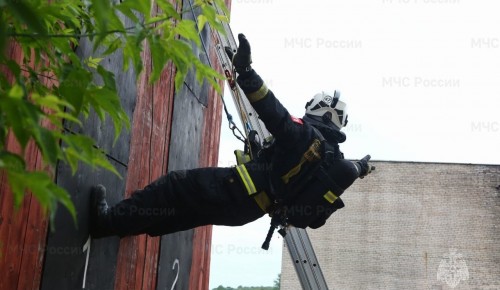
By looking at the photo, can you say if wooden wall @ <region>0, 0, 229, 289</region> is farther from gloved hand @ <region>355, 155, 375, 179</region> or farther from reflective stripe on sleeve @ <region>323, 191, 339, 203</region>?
gloved hand @ <region>355, 155, 375, 179</region>

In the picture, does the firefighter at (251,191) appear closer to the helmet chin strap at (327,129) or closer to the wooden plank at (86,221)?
the helmet chin strap at (327,129)

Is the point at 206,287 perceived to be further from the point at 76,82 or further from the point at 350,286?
the point at 350,286

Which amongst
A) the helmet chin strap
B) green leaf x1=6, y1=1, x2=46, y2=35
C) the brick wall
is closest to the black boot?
the helmet chin strap

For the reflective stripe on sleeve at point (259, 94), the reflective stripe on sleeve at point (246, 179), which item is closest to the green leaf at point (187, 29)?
the reflective stripe on sleeve at point (259, 94)

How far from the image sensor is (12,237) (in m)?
3.22

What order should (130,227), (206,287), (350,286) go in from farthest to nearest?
(350,286), (206,287), (130,227)

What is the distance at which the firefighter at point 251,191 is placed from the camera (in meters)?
4.18

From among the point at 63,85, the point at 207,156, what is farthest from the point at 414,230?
the point at 63,85

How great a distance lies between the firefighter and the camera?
4184mm

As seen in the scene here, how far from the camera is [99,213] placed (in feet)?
13.7

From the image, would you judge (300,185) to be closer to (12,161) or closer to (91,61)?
(91,61)

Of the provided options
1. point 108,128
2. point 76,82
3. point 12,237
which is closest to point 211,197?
point 108,128

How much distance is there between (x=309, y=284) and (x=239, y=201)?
4.25 feet

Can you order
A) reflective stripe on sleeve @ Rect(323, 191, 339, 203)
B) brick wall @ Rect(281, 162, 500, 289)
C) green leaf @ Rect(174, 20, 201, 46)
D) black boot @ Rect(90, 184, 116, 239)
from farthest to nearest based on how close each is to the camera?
brick wall @ Rect(281, 162, 500, 289) → reflective stripe on sleeve @ Rect(323, 191, 339, 203) → black boot @ Rect(90, 184, 116, 239) → green leaf @ Rect(174, 20, 201, 46)
